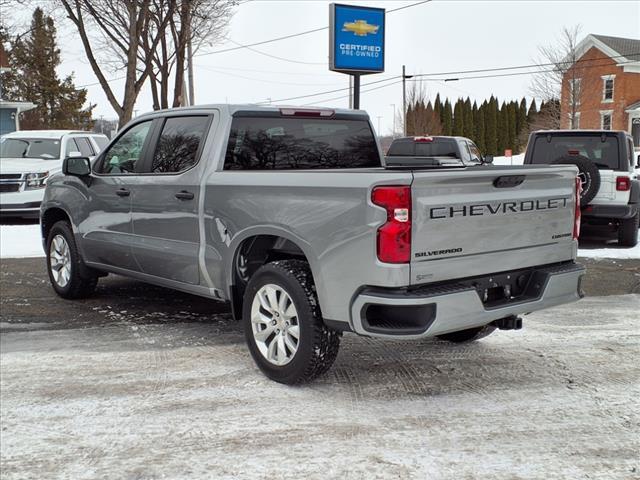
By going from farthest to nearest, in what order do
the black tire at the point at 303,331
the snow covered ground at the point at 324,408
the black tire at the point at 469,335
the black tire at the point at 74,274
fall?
1. the black tire at the point at 74,274
2. the black tire at the point at 469,335
3. the black tire at the point at 303,331
4. the snow covered ground at the point at 324,408

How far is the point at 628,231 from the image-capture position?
11.3 meters

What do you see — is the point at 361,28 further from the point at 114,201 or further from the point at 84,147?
the point at 114,201

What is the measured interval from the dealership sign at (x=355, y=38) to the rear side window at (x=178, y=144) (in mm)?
12990

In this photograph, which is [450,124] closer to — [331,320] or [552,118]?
[552,118]

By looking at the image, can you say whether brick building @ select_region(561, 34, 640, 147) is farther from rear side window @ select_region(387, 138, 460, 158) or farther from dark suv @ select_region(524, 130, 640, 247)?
dark suv @ select_region(524, 130, 640, 247)

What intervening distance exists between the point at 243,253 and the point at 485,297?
178cm

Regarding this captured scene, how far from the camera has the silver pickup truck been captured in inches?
158

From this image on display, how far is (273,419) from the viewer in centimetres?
409

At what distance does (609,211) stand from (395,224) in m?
8.26

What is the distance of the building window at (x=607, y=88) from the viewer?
48.0 m

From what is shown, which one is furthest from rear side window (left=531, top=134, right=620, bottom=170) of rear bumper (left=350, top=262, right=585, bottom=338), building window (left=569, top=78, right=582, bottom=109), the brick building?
the brick building

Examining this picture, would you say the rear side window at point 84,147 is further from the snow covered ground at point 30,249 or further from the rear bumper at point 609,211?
the rear bumper at point 609,211

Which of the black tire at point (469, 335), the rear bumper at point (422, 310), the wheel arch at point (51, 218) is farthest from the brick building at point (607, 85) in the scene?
the rear bumper at point (422, 310)

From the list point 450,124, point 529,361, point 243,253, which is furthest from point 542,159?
point 450,124
